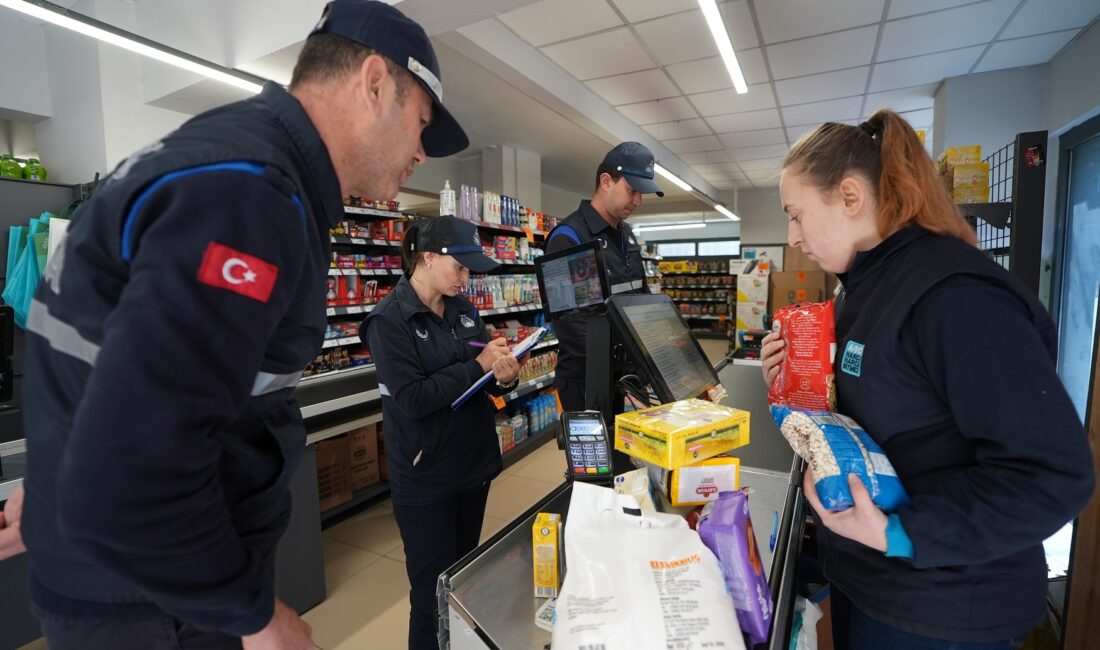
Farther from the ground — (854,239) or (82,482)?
(854,239)

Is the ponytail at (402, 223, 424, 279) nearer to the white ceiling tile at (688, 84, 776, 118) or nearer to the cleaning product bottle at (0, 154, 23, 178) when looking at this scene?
the cleaning product bottle at (0, 154, 23, 178)

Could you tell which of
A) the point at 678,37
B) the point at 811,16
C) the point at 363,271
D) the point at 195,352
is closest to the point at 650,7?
the point at 678,37

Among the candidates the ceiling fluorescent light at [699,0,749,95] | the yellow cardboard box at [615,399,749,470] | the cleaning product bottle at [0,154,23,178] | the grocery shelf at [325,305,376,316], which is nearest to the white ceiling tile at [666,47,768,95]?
the ceiling fluorescent light at [699,0,749,95]

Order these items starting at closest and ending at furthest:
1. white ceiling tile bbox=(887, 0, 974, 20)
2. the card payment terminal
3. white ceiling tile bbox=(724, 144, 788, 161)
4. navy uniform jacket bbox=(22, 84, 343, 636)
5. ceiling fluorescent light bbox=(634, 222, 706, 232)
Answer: navy uniform jacket bbox=(22, 84, 343, 636) → the card payment terminal → white ceiling tile bbox=(887, 0, 974, 20) → white ceiling tile bbox=(724, 144, 788, 161) → ceiling fluorescent light bbox=(634, 222, 706, 232)

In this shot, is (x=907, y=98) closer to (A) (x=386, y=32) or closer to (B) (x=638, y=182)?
(B) (x=638, y=182)

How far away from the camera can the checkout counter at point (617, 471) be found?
0.92 metres

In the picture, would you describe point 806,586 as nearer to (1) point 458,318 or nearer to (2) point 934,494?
(2) point 934,494

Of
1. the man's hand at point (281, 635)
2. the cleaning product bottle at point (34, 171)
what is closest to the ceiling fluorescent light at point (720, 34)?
the man's hand at point (281, 635)

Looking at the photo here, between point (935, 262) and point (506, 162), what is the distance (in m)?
8.19

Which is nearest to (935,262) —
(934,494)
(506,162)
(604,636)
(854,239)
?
(854,239)

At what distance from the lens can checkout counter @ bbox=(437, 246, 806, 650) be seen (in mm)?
922

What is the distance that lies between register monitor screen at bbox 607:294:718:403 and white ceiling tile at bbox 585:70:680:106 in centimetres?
549

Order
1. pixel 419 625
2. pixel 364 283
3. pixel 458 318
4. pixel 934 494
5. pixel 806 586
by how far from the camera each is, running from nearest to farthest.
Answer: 1. pixel 934 494
2. pixel 806 586
3. pixel 419 625
4. pixel 458 318
5. pixel 364 283

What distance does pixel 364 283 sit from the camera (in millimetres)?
4516
